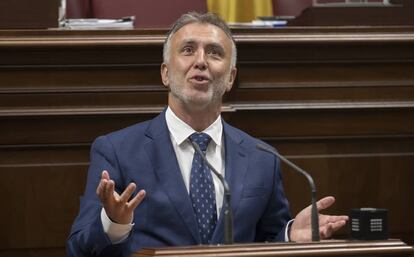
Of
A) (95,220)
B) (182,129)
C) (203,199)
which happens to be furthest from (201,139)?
(95,220)

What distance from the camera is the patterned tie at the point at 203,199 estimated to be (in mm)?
2979

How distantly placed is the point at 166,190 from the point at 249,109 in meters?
0.78

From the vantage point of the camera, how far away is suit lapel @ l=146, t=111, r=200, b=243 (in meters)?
2.95

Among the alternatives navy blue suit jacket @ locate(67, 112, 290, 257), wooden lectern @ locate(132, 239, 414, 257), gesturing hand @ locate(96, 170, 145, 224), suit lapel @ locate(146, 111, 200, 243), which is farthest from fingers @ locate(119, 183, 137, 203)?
suit lapel @ locate(146, 111, 200, 243)

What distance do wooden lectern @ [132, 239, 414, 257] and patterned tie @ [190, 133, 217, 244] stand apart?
534 mm

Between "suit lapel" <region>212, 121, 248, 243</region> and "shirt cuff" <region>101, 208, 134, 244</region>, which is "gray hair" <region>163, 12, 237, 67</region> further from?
"shirt cuff" <region>101, 208, 134, 244</region>

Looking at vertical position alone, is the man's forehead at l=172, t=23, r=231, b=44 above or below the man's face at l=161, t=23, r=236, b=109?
above

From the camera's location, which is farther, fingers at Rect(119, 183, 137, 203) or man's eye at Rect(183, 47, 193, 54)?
man's eye at Rect(183, 47, 193, 54)

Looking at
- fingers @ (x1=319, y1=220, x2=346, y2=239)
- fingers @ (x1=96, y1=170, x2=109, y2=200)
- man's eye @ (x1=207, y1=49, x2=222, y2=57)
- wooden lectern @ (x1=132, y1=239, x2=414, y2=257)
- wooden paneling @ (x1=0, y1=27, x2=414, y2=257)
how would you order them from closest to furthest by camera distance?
wooden lectern @ (x1=132, y1=239, x2=414, y2=257), fingers @ (x1=96, y1=170, x2=109, y2=200), fingers @ (x1=319, y1=220, x2=346, y2=239), man's eye @ (x1=207, y1=49, x2=222, y2=57), wooden paneling @ (x1=0, y1=27, x2=414, y2=257)

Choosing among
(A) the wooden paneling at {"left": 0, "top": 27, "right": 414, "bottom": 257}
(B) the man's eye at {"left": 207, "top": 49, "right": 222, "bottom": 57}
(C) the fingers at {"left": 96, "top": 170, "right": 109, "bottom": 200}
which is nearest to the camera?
(C) the fingers at {"left": 96, "top": 170, "right": 109, "bottom": 200}

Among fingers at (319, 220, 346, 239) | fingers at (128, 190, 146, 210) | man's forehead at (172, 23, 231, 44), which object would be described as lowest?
fingers at (319, 220, 346, 239)

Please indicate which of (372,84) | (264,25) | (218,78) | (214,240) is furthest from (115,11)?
(214,240)

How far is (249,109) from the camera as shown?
3.66 m

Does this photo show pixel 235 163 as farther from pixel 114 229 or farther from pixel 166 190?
pixel 114 229
